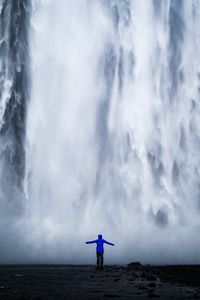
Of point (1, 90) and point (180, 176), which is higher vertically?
point (1, 90)

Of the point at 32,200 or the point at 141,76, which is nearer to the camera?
the point at 32,200

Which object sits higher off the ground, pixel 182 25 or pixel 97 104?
pixel 182 25

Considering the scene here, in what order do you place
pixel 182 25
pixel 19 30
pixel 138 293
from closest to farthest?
1. pixel 138 293
2. pixel 19 30
3. pixel 182 25

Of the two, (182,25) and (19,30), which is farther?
(182,25)

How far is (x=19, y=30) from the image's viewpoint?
163 feet

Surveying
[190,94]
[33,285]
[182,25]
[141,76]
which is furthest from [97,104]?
[33,285]

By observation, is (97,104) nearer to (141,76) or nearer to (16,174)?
(141,76)

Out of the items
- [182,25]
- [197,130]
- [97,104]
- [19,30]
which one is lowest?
[197,130]

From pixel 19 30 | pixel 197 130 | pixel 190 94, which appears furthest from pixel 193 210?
pixel 19 30

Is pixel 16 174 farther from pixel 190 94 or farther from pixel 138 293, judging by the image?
pixel 138 293

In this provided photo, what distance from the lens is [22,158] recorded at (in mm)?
45344

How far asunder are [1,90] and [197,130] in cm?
2077

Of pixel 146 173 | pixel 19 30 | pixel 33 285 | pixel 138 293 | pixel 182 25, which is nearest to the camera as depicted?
pixel 138 293

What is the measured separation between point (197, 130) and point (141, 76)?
8930 mm
